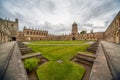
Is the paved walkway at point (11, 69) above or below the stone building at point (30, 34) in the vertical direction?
below

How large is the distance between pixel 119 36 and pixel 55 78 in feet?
61.7

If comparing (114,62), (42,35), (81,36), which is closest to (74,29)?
(81,36)

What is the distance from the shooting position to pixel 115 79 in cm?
196

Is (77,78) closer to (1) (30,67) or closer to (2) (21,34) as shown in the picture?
(1) (30,67)

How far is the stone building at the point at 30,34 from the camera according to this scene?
47981mm

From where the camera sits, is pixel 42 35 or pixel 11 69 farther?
pixel 42 35

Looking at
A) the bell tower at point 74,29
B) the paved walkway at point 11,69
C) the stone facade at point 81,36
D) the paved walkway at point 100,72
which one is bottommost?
the paved walkway at point 100,72

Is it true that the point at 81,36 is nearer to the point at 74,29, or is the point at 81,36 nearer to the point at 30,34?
the point at 74,29

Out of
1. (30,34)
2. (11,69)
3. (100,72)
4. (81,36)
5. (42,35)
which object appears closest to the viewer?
(100,72)

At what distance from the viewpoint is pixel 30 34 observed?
5162cm

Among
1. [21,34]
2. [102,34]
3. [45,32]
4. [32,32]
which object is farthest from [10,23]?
[102,34]

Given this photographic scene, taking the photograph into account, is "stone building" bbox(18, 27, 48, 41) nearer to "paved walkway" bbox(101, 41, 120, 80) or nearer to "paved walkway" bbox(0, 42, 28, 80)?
"paved walkway" bbox(0, 42, 28, 80)

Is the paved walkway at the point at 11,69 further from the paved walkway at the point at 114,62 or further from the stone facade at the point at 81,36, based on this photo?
the stone facade at the point at 81,36

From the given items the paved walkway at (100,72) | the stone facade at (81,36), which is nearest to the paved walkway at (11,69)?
the paved walkway at (100,72)
